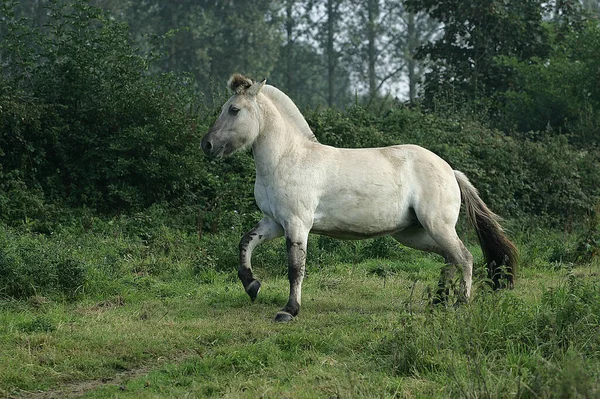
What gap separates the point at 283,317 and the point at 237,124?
1.99 m

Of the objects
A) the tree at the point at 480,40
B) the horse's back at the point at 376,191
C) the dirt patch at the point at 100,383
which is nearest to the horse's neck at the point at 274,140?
the horse's back at the point at 376,191

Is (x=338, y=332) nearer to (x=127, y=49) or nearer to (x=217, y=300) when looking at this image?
(x=217, y=300)

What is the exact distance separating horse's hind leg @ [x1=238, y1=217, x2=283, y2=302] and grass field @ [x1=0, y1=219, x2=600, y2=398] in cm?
22

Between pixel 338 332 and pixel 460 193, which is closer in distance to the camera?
pixel 338 332

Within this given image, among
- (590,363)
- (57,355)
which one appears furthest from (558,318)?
(57,355)

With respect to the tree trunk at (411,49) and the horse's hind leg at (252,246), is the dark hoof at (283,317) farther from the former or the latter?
the tree trunk at (411,49)

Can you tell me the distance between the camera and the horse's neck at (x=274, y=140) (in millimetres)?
8219

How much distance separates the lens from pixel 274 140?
327 inches

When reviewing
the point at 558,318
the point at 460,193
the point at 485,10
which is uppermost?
the point at 485,10

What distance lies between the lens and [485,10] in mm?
21547

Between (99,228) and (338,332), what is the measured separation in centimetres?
636

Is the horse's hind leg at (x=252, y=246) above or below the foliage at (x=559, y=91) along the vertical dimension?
below

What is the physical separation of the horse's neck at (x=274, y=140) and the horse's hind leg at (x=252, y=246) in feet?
1.82

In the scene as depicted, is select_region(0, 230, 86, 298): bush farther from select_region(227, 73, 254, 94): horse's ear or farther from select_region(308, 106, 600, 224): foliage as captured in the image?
select_region(308, 106, 600, 224): foliage
